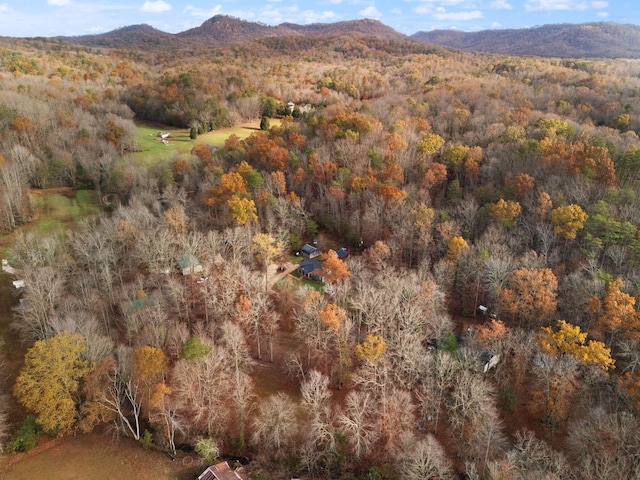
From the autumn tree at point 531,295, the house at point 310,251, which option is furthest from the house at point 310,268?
the autumn tree at point 531,295

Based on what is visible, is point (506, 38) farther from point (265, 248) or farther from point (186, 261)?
point (186, 261)

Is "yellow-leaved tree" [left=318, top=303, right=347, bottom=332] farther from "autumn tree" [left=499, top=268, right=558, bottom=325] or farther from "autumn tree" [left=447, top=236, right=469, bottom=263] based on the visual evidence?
"autumn tree" [left=447, top=236, right=469, bottom=263]

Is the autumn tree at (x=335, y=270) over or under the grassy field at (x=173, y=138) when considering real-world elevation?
under

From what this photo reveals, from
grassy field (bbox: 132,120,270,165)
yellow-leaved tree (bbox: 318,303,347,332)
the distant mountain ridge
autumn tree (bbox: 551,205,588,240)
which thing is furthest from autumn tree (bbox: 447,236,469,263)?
the distant mountain ridge

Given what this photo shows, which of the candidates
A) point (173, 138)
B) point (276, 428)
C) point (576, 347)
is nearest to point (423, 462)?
point (276, 428)

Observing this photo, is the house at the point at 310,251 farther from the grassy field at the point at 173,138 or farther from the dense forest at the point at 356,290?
the grassy field at the point at 173,138

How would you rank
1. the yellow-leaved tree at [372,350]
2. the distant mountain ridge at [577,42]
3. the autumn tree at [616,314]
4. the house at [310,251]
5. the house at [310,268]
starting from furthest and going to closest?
the distant mountain ridge at [577,42]
the house at [310,251]
the house at [310,268]
the yellow-leaved tree at [372,350]
the autumn tree at [616,314]
